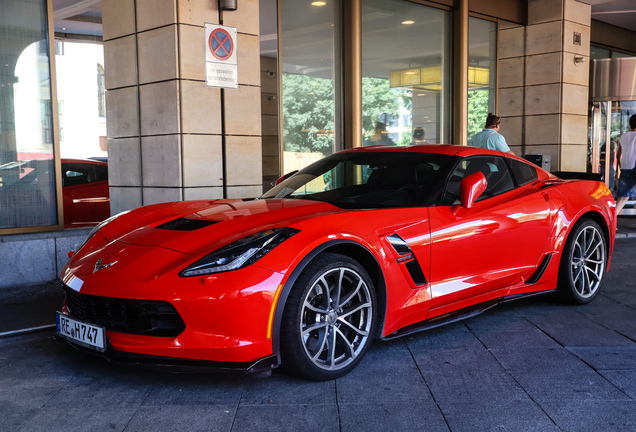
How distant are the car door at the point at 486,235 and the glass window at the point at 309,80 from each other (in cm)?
415

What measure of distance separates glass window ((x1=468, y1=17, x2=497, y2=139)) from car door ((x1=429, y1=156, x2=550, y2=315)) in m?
6.82

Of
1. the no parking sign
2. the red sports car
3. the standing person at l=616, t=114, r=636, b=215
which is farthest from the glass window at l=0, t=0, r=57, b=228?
the standing person at l=616, t=114, r=636, b=215

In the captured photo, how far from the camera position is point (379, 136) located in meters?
9.24

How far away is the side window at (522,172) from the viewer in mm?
4508

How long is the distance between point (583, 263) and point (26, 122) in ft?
18.6

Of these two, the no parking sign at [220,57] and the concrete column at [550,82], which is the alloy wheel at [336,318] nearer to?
the no parking sign at [220,57]

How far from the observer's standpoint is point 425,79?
396 inches

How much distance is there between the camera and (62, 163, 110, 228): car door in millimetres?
7630

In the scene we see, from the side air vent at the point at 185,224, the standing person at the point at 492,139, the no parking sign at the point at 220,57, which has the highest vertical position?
the no parking sign at the point at 220,57

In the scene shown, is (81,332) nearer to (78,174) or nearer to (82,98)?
(78,174)

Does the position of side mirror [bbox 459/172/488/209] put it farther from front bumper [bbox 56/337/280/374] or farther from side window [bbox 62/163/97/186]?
side window [bbox 62/163/97/186]

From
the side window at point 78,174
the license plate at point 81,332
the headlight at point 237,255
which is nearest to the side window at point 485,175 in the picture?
the headlight at point 237,255

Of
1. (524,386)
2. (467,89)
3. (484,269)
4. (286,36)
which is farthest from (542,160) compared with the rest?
(524,386)

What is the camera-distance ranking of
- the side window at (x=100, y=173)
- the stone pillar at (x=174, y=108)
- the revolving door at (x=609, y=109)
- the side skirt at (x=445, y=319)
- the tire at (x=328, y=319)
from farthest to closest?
the revolving door at (x=609, y=109) → the side window at (x=100, y=173) → the stone pillar at (x=174, y=108) → the side skirt at (x=445, y=319) → the tire at (x=328, y=319)
